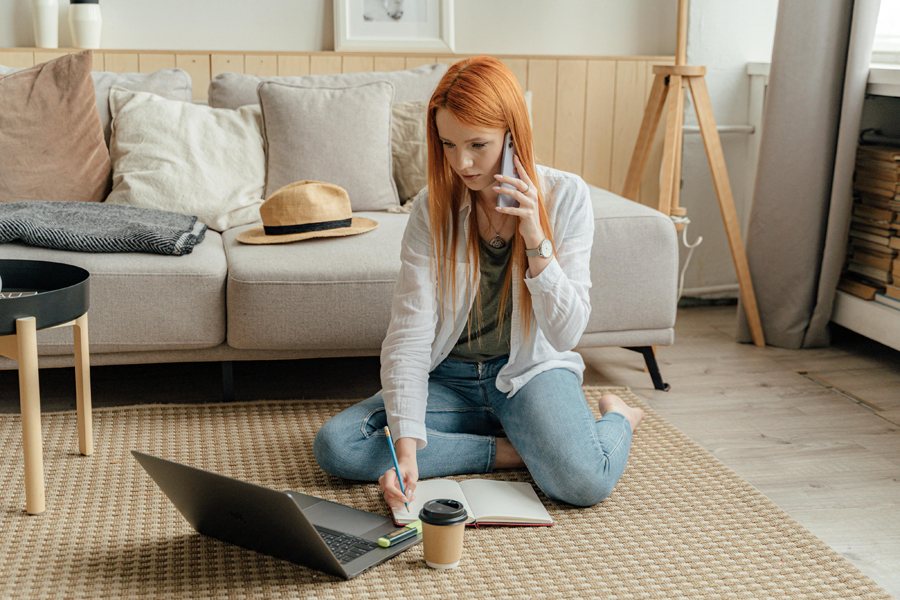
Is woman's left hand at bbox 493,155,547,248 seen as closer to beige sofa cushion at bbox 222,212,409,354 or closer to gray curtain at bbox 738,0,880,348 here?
beige sofa cushion at bbox 222,212,409,354

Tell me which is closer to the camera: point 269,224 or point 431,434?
point 431,434

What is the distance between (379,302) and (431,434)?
0.46 metres

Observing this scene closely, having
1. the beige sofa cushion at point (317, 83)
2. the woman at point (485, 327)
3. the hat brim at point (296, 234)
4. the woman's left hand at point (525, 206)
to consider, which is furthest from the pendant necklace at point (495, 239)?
the beige sofa cushion at point (317, 83)

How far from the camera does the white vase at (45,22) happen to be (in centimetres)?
260

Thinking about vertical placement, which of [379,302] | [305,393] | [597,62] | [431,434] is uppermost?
[597,62]

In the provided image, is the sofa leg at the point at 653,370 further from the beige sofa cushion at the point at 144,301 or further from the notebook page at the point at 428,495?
the beige sofa cushion at the point at 144,301

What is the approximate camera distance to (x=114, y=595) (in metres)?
1.25

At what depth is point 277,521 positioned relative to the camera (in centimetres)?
121

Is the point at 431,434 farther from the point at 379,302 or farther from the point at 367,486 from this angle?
the point at 379,302

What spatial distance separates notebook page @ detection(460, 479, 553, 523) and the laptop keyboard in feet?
0.70

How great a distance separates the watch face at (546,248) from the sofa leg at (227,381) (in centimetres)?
96

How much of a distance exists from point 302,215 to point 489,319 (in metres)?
0.67

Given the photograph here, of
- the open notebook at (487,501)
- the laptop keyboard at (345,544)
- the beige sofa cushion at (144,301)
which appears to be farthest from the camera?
the beige sofa cushion at (144,301)

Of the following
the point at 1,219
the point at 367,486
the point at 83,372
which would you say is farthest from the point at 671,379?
the point at 1,219
